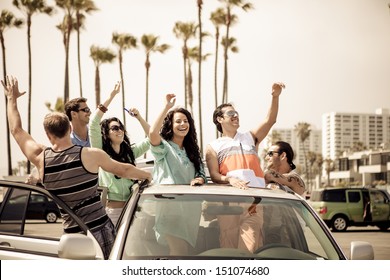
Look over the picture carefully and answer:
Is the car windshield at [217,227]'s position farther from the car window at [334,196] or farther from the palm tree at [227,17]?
the palm tree at [227,17]

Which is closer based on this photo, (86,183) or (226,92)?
(86,183)

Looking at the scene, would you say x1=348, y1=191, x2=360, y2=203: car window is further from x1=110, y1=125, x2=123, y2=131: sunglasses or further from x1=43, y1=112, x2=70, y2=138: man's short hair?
x1=43, y1=112, x2=70, y2=138: man's short hair

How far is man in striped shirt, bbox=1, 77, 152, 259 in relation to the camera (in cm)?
481

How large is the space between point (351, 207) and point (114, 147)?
1894cm

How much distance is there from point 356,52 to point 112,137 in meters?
9.47

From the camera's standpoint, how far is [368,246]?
4.27m

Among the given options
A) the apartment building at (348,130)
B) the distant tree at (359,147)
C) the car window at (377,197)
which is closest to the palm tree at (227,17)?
the car window at (377,197)

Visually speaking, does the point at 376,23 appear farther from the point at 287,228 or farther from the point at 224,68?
the point at 224,68

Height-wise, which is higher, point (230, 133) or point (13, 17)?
point (13, 17)

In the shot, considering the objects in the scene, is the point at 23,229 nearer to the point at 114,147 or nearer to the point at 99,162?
the point at 99,162

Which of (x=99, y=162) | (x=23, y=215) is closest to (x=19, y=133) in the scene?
(x=23, y=215)
